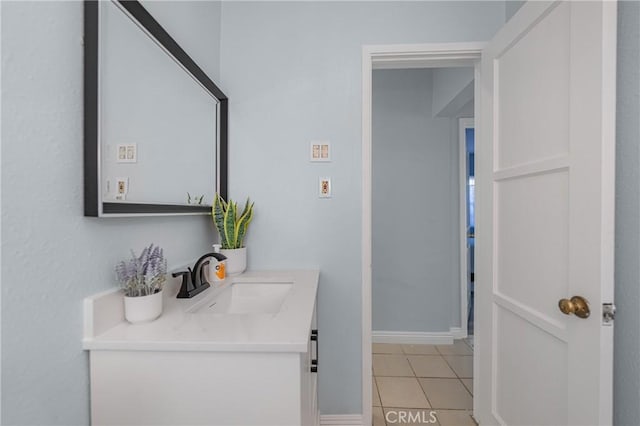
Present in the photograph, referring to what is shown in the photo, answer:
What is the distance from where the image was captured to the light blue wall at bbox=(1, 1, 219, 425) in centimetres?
60

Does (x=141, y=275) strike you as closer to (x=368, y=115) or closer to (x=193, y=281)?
(x=193, y=281)

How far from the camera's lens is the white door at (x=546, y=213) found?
2.87ft

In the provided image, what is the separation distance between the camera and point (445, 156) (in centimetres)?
269

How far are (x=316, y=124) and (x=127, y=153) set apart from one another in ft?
3.24

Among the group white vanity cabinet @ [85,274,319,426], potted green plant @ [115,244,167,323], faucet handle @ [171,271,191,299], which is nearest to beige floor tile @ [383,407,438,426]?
white vanity cabinet @ [85,274,319,426]

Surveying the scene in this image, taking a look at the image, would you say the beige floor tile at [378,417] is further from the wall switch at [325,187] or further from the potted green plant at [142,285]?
the potted green plant at [142,285]

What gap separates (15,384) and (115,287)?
32cm

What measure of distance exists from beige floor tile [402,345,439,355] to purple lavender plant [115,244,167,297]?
2.25 m

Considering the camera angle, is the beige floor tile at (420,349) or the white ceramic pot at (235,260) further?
the beige floor tile at (420,349)

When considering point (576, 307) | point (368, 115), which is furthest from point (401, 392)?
point (368, 115)

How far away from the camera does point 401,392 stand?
1984 millimetres

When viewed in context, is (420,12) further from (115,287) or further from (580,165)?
(115,287)

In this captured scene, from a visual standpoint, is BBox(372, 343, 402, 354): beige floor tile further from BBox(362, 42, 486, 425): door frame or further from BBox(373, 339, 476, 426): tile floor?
BBox(362, 42, 486, 425): door frame

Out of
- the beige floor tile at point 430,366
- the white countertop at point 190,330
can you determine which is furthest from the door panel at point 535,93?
the beige floor tile at point 430,366
